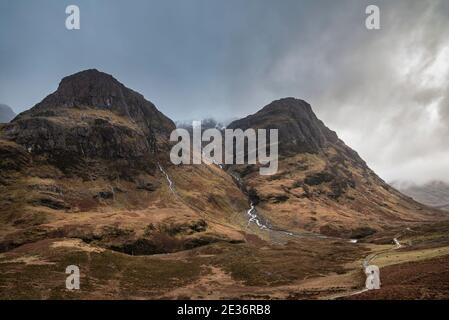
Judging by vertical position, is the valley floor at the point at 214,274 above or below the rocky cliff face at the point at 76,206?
below

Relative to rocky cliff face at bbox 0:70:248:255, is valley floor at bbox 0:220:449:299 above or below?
below

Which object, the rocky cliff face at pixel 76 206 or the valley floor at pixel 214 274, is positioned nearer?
the valley floor at pixel 214 274

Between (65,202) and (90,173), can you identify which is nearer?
(65,202)

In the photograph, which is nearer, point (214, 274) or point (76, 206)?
point (214, 274)

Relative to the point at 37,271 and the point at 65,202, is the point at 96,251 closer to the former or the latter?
the point at 37,271

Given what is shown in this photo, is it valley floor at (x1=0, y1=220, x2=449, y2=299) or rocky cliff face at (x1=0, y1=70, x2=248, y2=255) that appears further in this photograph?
rocky cliff face at (x1=0, y1=70, x2=248, y2=255)

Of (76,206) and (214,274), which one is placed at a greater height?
(76,206)

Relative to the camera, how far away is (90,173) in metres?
192
